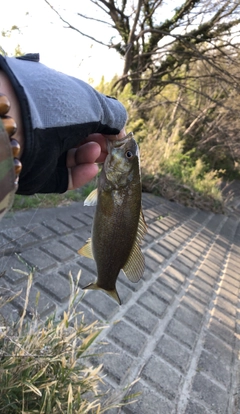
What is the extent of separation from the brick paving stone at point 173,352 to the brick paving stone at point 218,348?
33 centimetres

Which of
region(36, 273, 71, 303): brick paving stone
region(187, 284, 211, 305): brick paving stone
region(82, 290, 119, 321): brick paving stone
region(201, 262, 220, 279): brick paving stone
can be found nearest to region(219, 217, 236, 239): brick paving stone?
region(201, 262, 220, 279): brick paving stone

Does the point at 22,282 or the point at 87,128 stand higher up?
the point at 87,128

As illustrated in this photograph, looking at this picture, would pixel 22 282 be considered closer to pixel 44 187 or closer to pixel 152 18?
pixel 44 187

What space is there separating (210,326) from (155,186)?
501 centimetres

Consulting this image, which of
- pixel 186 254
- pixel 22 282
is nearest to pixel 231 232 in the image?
pixel 186 254

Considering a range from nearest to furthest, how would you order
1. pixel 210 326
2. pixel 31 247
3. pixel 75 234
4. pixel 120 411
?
pixel 120 411
pixel 31 247
pixel 210 326
pixel 75 234

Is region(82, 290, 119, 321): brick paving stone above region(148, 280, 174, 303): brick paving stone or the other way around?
above

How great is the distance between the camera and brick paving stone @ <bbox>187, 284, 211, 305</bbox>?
4403 millimetres

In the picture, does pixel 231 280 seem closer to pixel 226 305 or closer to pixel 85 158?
pixel 226 305

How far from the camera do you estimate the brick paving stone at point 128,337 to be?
2.96 meters

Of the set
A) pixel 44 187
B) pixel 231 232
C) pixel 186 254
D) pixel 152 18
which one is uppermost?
pixel 152 18

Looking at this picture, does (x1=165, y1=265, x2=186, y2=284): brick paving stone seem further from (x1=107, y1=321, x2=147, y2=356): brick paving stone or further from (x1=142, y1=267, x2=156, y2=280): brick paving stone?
(x1=107, y1=321, x2=147, y2=356): brick paving stone

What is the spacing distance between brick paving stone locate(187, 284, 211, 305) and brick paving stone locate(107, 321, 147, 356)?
143 cm

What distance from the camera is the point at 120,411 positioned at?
238 centimetres
